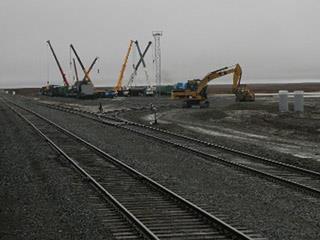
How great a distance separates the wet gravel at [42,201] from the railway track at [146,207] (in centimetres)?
52

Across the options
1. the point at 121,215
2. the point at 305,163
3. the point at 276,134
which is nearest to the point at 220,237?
the point at 121,215

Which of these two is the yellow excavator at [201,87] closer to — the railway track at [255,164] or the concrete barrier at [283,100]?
the concrete barrier at [283,100]

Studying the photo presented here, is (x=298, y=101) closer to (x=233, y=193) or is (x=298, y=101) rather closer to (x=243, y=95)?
(x=243, y=95)

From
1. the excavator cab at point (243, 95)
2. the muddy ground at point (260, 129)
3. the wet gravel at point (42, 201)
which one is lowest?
the muddy ground at point (260, 129)

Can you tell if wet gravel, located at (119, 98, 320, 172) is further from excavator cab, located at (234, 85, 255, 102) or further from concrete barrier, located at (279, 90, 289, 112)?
excavator cab, located at (234, 85, 255, 102)

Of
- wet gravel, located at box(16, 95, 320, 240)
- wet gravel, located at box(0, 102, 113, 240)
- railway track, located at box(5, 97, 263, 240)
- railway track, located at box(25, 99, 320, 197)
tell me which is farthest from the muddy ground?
wet gravel, located at box(0, 102, 113, 240)

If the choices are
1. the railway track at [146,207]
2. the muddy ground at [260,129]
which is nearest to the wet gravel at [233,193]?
the railway track at [146,207]

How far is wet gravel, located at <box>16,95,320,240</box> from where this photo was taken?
34.2 feet

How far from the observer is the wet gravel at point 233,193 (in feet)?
34.2

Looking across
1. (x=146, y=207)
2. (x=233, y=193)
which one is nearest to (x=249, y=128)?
(x=233, y=193)

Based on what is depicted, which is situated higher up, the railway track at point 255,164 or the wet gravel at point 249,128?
the railway track at point 255,164

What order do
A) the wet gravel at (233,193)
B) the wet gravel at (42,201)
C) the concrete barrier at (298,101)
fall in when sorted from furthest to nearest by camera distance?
1. the concrete barrier at (298,101)
2. the wet gravel at (233,193)
3. the wet gravel at (42,201)

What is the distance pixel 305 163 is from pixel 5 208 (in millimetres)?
10110

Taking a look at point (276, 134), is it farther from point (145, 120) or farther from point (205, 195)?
point (205, 195)
